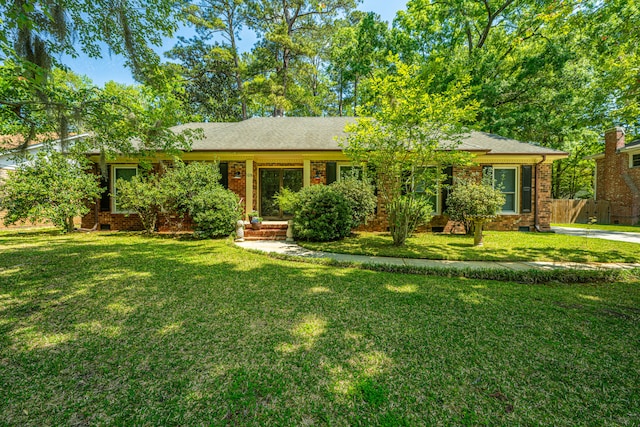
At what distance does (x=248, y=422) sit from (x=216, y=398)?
0.30 m

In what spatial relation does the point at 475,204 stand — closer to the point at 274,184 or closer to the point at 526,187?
the point at 526,187

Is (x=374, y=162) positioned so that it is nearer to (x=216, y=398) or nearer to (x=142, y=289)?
(x=142, y=289)

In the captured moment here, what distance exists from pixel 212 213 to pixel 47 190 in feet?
17.2

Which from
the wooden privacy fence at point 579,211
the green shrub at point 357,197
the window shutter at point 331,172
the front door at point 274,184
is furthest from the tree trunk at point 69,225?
the wooden privacy fence at point 579,211

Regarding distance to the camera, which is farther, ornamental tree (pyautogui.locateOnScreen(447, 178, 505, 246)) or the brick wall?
the brick wall

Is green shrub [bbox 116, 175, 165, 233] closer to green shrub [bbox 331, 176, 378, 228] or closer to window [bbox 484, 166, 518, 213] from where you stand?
green shrub [bbox 331, 176, 378, 228]

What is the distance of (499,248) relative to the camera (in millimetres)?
6648

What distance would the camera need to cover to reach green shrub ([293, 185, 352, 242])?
7.40m

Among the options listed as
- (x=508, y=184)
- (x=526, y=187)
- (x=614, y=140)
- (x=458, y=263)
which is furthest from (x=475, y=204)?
(x=614, y=140)

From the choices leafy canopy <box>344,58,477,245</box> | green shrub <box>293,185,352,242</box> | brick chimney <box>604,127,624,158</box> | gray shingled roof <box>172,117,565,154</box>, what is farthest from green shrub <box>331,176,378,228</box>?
brick chimney <box>604,127,624,158</box>

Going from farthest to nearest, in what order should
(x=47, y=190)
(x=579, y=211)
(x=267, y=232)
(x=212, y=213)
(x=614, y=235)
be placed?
(x=579, y=211)
(x=614, y=235)
(x=267, y=232)
(x=47, y=190)
(x=212, y=213)

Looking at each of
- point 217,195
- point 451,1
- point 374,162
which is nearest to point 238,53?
point 451,1

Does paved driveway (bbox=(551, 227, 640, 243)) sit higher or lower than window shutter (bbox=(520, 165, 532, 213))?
lower

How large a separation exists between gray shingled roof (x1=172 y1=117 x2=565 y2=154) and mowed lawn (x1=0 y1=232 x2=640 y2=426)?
19.3ft
